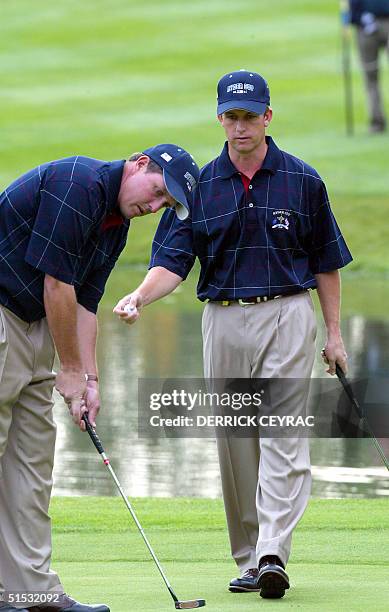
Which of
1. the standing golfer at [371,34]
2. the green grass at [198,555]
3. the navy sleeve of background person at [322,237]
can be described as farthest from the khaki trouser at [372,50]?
the navy sleeve of background person at [322,237]

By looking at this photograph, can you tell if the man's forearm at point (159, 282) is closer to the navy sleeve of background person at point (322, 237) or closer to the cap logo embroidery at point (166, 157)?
the navy sleeve of background person at point (322, 237)

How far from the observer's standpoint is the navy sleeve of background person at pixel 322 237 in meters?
7.23

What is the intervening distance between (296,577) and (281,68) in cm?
2582

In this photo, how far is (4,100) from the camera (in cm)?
3183

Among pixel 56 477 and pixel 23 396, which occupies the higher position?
pixel 23 396

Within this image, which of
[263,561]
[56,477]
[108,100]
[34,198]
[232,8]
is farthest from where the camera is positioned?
[232,8]

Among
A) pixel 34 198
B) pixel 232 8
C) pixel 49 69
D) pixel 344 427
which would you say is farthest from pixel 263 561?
pixel 232 8

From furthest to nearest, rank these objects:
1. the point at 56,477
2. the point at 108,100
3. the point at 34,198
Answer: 1. the point at 108,100
2. the point at 56,477
3. the point at 34,198

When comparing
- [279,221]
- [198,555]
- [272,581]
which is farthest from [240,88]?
[198,555]

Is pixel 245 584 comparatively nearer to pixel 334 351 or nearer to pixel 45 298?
pixel 334 351

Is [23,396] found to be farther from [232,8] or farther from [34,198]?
[232,8]

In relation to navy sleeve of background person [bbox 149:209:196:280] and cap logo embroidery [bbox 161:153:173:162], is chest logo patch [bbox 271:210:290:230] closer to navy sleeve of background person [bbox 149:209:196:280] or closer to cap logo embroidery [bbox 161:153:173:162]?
navy sleeve of background person [bbox 149:209:196:280]

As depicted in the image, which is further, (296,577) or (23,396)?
(296,577)

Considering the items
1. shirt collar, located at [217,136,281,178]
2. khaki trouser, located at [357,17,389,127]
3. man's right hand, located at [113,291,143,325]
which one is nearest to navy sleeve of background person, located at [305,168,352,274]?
shirt collar, located at [217,136,281,178]
